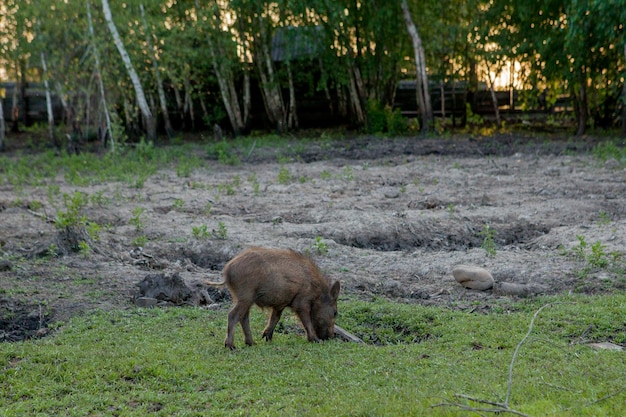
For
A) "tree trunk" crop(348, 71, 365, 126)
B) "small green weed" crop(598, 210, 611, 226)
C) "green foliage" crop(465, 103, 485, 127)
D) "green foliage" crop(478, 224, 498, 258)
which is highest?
"tree trunk" crop(348, 71, 365, 126)

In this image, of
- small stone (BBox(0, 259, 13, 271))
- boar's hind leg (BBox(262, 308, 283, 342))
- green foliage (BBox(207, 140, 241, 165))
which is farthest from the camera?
green foliage (BBox(207, 140, 241, 165))

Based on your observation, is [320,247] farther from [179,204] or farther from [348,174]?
[348,174]

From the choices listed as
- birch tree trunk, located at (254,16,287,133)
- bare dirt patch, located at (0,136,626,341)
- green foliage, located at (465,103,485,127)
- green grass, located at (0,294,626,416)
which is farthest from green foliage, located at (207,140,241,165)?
green grass, located at (0,294,626,416)

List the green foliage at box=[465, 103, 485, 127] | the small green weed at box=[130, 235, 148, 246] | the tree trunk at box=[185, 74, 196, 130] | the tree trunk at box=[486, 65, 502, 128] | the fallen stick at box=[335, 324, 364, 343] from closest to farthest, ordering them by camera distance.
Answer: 1. the fallen stick at box=[335, 324, 364, 343]
2. the small green weed at box=[130, 235, 148, 246]
3. the tree trunk at box=[486, 65, 502, 128]
4. the tree trunk at box=[185, 74, 196, 130]
5. the green foliage at box=[465, 103, 485, 127]

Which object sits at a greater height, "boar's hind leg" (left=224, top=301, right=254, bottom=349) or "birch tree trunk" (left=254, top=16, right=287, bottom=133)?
"birch tree trunk" (left=254, top=16, right=287, bottom=133)

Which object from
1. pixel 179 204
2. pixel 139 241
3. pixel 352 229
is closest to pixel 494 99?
pixel 179 204

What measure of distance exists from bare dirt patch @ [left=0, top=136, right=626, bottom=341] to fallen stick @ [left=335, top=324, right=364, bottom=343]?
4.68 ft

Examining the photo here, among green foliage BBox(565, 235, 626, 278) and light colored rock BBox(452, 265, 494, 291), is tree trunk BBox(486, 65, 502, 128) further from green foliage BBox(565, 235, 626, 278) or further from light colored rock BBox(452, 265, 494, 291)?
light colored rock BBox(452, 265, 494, 291)

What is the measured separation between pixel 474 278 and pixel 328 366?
307cm

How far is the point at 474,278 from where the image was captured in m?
9.09

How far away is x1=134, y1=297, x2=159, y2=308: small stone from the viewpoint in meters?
8.45

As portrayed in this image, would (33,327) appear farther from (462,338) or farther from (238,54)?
(238,54)

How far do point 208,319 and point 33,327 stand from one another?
1700 millimetres

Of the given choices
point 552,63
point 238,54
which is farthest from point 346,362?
point 238,54
